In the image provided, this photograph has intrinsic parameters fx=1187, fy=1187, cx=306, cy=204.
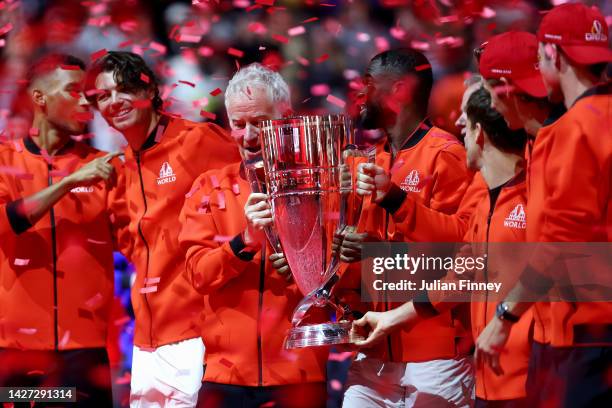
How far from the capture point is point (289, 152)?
305 cm

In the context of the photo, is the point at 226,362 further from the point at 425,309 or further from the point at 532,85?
the point at 532,85

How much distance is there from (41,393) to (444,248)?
1440mm

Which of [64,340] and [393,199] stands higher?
[393,199]

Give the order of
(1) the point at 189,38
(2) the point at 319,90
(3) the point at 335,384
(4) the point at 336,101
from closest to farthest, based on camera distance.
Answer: (4) the point at 336,101
(2) the point at 319,90
(1) the point at 189,38
(3) the point at 335,384

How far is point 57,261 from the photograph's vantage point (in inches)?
154

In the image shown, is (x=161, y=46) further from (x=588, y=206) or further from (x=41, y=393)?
(x=588, y=206)

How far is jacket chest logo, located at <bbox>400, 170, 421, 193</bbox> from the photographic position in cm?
342

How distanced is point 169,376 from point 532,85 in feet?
4.93

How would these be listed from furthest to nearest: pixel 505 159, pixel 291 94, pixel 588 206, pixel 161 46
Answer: pixel 161 46, pixel 291 94, pixel 505 159, pixel 588 206

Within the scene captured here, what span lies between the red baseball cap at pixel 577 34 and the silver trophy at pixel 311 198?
0.57 meters

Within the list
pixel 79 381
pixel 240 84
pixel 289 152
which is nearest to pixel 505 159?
pixel 289 152

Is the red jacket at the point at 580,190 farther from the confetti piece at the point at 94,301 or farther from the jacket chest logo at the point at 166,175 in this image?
the confetti piece at the point at 94,301

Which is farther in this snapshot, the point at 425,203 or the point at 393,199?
the point at 425,203

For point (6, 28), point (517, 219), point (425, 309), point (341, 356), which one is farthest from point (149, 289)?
point (517, 219)
